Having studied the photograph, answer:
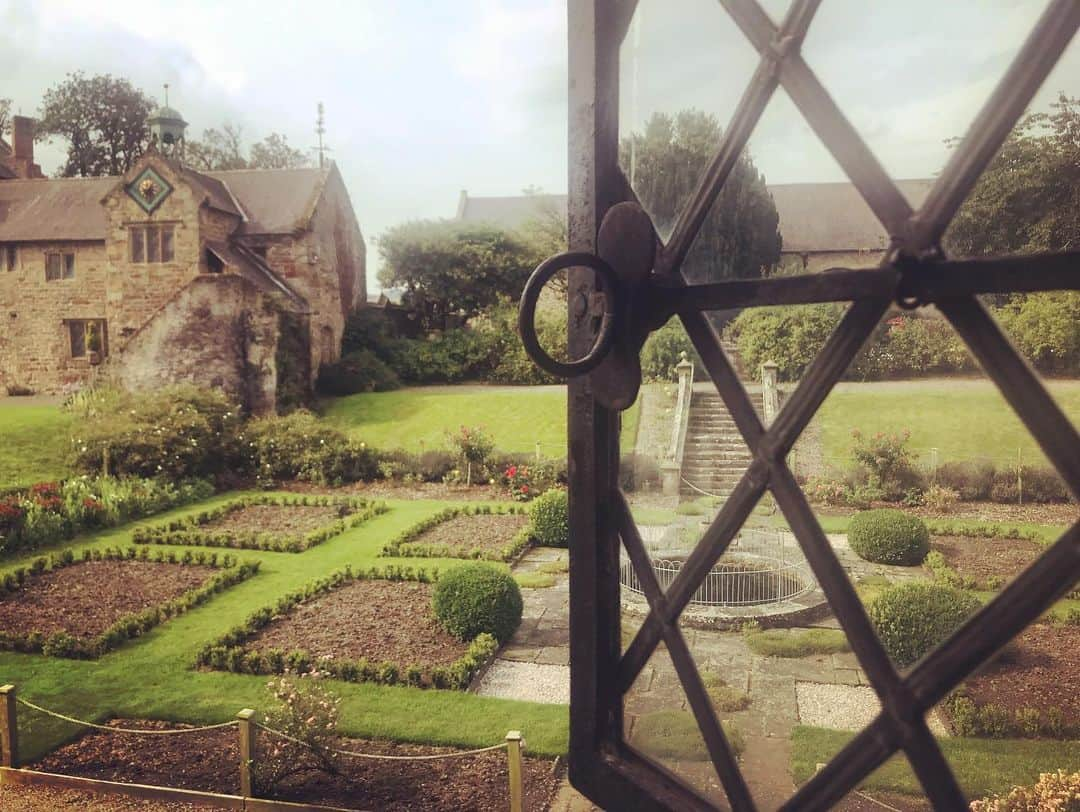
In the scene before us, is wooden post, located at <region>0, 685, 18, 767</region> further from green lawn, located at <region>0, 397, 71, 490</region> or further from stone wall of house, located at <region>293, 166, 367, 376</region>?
stone wall of house, located at <region>293, 166, 367, 376</region>

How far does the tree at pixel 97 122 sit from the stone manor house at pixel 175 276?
990cm

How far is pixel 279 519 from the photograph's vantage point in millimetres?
14656

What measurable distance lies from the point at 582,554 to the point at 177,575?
1134 cm

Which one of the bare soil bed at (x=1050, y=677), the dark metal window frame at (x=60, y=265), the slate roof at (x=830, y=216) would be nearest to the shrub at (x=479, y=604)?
the bare soil bed at (x=1050, y=677)

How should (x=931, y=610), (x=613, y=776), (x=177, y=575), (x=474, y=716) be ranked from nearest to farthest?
(x=613, y=776) < (x=931, y=610) < (x=474, y=716) < (x=177, y=575)

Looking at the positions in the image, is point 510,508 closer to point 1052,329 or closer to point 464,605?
point 464,605

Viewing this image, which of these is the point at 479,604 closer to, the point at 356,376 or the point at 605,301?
the point at 605,301

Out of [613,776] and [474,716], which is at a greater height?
[613,776]

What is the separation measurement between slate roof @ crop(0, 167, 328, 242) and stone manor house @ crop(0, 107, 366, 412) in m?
0.05

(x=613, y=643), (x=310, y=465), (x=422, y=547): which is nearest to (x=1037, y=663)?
(x=613, y=643)

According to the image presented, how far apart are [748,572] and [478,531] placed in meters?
11.5

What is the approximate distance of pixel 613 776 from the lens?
1250 millimetres

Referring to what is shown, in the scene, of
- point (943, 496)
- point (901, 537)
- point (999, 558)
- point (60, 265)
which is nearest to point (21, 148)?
point (60, 265)

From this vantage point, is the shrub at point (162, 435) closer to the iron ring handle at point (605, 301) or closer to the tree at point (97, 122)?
the iron ring handle at point (605, 301)
